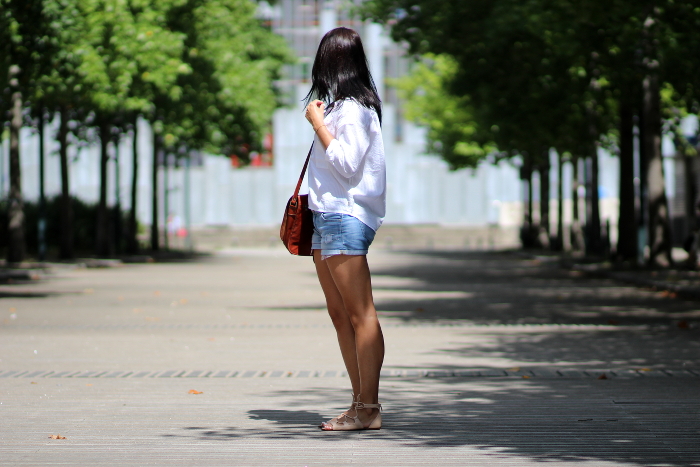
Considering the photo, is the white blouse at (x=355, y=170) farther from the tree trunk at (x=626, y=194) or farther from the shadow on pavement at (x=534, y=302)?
the tree trunk at (x=626, y=194)

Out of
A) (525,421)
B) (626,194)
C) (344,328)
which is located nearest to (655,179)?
(626,194)

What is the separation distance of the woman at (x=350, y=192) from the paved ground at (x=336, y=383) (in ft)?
1.19

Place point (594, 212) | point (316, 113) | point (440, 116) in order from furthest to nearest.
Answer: point (440, 116)
point (594, 212)
point (316, 113)

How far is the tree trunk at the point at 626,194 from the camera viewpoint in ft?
94.1

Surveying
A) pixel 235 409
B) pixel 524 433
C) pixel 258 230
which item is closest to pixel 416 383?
pixel 235 409

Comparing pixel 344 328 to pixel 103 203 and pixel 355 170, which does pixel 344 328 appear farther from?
pixel 103 203

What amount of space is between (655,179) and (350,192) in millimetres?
21092

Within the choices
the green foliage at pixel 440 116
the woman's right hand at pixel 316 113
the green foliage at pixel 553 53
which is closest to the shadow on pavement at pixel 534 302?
the green foliage at pixel 553 53

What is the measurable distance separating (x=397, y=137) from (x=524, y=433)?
7720 centimetres

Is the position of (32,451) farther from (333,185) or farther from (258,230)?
(258,230)

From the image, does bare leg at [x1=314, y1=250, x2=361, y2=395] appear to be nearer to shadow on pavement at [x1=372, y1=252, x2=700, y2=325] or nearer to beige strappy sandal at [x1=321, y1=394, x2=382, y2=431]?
beige strappy sandal at [x1=321, y1=394, x2=382, y2=431]

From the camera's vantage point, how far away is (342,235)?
645 centimetres

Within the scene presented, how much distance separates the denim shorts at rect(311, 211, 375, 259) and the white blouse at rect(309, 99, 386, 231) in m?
0.03

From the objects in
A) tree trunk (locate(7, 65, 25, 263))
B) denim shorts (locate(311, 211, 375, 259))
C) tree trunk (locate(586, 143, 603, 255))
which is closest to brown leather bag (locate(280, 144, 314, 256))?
denim shorts (locate(311, 211, 375, 259))
